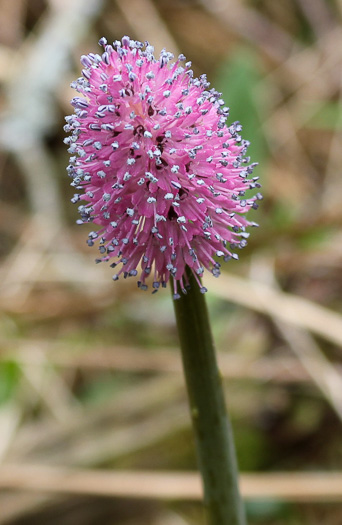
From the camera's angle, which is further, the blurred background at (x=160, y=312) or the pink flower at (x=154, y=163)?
the blurred background at (x=160, y=312)

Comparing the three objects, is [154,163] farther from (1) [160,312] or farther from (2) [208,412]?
(1) [160,312]

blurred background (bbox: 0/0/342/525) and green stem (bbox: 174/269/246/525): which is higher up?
blurred background (bbox: 0/0/342/525)

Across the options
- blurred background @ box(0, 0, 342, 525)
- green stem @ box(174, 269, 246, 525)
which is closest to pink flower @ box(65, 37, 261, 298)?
green stem @ box(174, 269, 246, 525)

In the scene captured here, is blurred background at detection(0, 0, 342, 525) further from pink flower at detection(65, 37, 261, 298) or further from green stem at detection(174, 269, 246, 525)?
pink flower at detection(65, 37, 261, 298)

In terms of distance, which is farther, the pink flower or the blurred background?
the blurred background

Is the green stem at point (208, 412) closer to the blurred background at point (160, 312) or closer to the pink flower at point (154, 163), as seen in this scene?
the pink flower at point (154, 163)

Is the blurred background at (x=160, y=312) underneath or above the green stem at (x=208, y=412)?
above

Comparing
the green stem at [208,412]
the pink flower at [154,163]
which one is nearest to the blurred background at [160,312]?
the green stem at [208,412]
